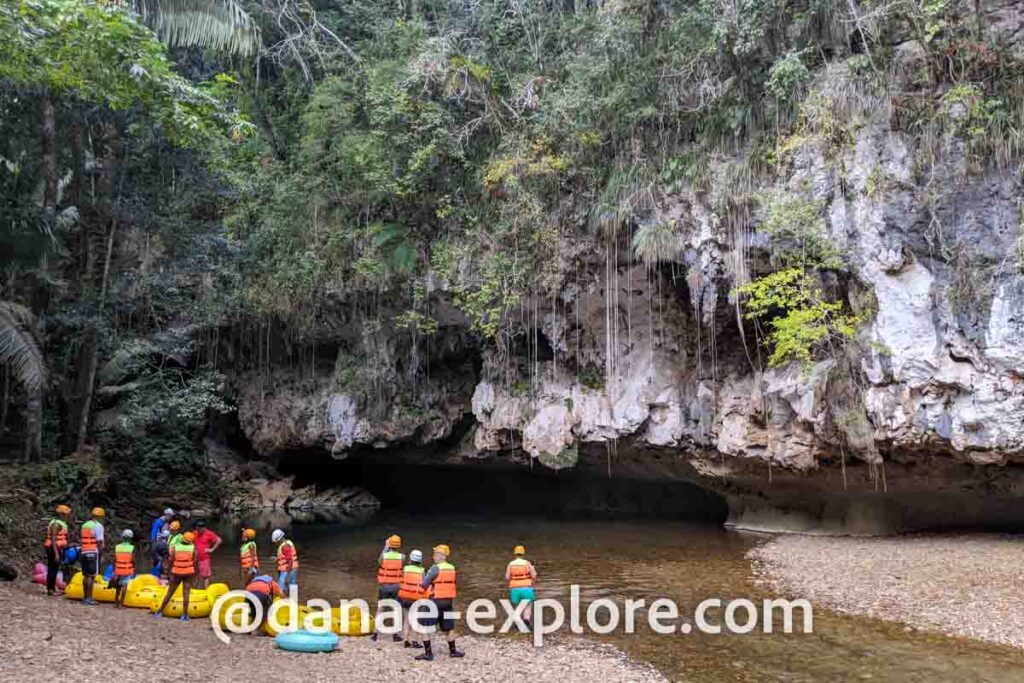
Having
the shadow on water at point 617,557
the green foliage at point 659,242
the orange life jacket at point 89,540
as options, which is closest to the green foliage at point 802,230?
the green foliage at point 659,242

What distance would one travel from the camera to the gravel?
22.3 feet

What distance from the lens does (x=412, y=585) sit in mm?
8336

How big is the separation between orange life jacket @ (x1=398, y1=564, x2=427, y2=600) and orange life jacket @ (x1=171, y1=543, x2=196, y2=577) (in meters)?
2.97

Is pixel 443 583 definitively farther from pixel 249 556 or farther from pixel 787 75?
pixel 787 75

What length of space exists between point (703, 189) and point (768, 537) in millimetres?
7490

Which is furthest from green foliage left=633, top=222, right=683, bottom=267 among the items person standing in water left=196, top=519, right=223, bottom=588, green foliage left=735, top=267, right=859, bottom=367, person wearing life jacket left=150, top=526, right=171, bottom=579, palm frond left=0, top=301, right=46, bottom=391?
palm frond left=0, top=301, right=46, bottom=391

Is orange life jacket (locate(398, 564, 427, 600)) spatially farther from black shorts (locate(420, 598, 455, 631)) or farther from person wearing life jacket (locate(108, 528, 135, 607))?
person wearing life jacket (locate(108, 528, 135, 607))

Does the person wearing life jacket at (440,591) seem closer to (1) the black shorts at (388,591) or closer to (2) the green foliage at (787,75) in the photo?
(1) the black shorts at (388,591)

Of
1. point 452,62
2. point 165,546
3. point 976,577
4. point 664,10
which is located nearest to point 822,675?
point 976,577

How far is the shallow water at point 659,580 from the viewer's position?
310 inches

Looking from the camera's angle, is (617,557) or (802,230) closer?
(802,230)

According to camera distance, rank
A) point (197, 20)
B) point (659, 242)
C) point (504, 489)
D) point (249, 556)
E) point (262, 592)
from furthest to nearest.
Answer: point (504, 489)
point (659, 242)
point (197, 20)
point (249, 556)
point (262, 592)

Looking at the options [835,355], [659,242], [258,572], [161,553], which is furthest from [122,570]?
[835,355]

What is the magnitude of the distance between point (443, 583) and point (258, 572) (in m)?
3.12
